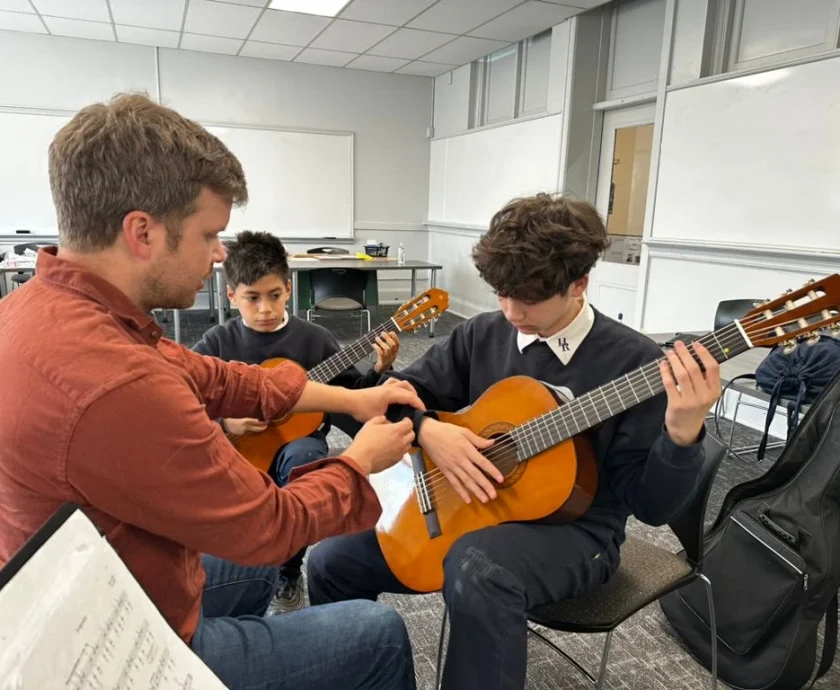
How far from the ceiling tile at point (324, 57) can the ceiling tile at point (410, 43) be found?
1.32ft

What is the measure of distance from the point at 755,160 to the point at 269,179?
18.3 ft

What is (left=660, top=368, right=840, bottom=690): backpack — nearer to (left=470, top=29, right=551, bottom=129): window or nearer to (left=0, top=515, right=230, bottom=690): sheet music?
(left=0, top=515, right=230, bottom=690): sheet music

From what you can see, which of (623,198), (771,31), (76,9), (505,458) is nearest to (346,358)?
(505,458)

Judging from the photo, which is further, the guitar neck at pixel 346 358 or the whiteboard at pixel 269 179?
the whiteboard at pixel 269 179

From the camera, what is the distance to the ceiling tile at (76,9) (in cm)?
547

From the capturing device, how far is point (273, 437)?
2102mm

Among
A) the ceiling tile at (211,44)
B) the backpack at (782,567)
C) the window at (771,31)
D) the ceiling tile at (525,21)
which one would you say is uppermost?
the ceiling tile at (211,44)

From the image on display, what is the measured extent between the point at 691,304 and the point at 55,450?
4.40 m

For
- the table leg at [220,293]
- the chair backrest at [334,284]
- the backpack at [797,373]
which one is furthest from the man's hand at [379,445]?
the table leg at [220,293]

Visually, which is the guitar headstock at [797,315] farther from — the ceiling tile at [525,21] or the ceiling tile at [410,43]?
the ceiling tile at [410,43]

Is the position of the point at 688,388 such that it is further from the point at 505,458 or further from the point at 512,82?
the point at 512,82

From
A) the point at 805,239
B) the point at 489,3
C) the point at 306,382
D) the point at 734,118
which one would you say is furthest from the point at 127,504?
the point at 489,3

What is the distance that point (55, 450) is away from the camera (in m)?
0.75

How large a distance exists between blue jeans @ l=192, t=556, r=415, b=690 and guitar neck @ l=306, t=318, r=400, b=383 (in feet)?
3.54
